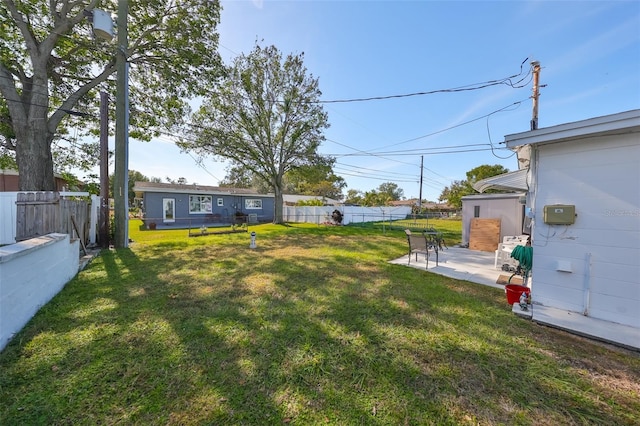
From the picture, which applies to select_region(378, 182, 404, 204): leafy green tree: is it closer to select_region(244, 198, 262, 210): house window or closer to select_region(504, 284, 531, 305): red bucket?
select_region(244, 198, 262, 210): house window

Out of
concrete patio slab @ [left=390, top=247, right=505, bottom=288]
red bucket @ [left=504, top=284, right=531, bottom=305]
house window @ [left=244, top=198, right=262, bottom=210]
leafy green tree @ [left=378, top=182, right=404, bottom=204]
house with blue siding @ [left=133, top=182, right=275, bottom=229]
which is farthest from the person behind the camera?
leafy green tree @ [left=378, top=182, right=404, bottom=204]

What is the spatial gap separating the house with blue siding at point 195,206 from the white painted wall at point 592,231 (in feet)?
52.6

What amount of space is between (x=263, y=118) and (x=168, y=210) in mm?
9305

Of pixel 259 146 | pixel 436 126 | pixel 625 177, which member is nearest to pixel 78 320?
pixel 625 177

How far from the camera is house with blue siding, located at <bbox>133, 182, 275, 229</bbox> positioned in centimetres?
1563

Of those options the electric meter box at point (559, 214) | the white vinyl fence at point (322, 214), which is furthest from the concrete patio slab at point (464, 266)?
the white vinyl fence at point (322, 214)

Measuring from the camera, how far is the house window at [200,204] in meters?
17.3

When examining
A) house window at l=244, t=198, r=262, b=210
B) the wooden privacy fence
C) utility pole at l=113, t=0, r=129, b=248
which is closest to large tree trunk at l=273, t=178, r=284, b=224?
house window at l=244, t=198, r=262, b=210

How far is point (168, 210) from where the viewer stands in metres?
16.2

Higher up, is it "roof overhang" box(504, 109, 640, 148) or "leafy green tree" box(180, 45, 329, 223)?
"leafy green tree" box(180, 45, 329, 223)

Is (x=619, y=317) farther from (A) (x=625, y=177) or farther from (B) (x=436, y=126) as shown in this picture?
(B) (x=436, y=126)

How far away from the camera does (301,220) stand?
21.6 m

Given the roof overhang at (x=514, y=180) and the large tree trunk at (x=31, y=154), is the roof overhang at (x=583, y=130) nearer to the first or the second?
the roof overhang at (x=514, y=180)

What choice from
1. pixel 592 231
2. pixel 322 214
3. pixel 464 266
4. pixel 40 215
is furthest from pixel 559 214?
pixel 322 214
